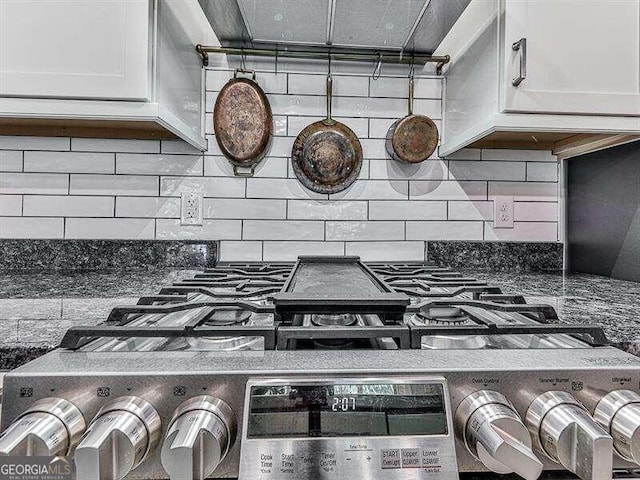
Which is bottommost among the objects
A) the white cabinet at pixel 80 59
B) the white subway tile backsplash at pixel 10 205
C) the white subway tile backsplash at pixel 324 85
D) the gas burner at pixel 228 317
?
the gas burner at pixel 228 317

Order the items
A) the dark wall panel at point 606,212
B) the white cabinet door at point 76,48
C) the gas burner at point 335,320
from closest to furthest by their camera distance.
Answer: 1. the gas burner at point 335,320
2. the white cabinet door at point 76,48
3. the dark wall panel at point 606,212

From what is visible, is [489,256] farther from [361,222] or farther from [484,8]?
[484,8]

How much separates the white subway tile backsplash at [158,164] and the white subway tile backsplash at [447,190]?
0.83 meters

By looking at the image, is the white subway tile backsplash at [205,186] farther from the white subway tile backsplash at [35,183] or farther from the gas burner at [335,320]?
the gas burner at [335,320]

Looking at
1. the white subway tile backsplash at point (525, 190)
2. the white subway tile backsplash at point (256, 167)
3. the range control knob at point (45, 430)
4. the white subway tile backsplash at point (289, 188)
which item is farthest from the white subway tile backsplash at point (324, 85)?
the range control knob at point (45, 430)

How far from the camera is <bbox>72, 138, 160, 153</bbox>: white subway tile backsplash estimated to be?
138cm

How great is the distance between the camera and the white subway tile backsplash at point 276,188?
1.45m

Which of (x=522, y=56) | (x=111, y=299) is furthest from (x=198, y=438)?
(x=522, y=56)

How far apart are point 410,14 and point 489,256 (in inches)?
35.3

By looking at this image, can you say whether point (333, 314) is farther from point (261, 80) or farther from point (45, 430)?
point (261, 80)

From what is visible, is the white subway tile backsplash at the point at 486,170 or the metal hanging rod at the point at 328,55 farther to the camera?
the white subway tile backsplash at the point at 486,170

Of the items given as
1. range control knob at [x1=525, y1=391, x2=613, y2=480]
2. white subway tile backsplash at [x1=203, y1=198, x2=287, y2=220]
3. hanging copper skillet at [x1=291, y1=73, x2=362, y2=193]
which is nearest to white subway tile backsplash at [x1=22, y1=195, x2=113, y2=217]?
white subway tile backsplash at [x1=203, y1=198, x2=287, y2=220]

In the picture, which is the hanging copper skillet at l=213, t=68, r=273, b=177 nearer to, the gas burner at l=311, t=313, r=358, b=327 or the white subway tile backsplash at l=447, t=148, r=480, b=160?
the white subway tile backsplash at l=447, t=148, r=480, b=160

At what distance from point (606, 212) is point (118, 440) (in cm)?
162
